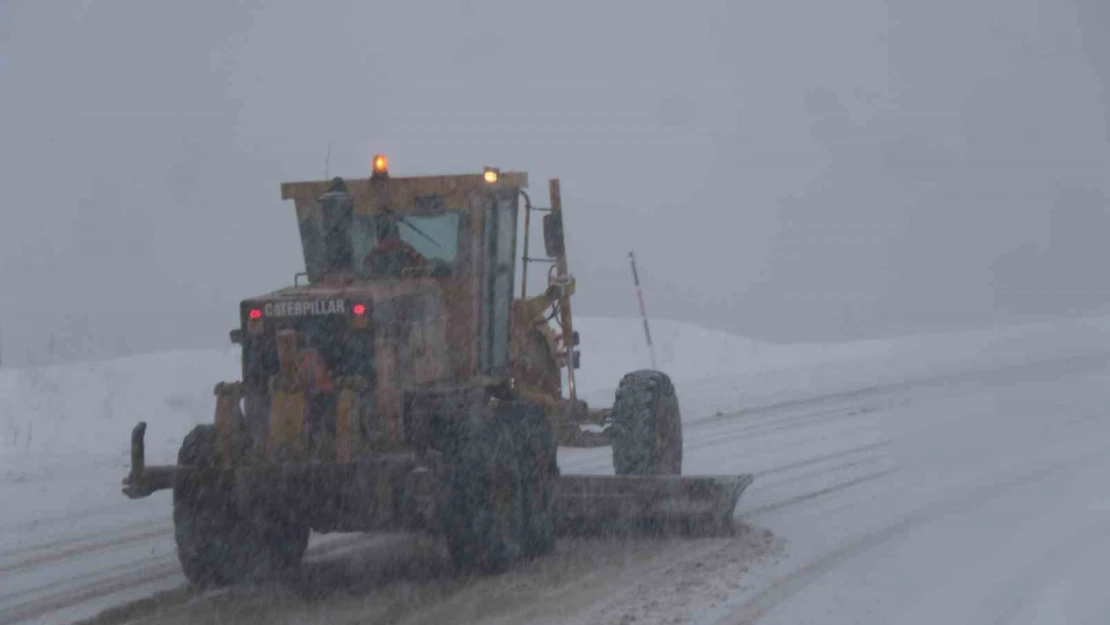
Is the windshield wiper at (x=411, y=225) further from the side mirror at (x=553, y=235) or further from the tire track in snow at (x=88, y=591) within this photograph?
the tire track in snow at (x=88, y=591)

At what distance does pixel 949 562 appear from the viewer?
28.5 ft

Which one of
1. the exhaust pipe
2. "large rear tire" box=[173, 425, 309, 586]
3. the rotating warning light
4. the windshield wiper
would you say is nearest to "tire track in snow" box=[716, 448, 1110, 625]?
"large rear tire" box=[173, 425, 309, 586]

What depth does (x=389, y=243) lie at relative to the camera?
31.4 ft

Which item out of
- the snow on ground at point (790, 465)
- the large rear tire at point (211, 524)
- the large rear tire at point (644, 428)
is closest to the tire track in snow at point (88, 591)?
the snow on ground at point (790, 465)

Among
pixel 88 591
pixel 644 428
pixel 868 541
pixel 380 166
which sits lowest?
pixel 868 541

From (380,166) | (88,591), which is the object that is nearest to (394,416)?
(380,166)

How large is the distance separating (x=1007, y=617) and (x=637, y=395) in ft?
15.4

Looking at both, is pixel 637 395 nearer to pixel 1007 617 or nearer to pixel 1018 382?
pixel 1007 617

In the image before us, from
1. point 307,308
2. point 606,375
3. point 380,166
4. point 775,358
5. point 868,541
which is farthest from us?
point 775,358

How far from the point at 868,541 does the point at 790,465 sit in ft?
12.3

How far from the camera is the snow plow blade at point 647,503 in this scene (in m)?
9.93

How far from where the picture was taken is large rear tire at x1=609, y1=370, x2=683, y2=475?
11.5 metres

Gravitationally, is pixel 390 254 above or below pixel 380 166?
below

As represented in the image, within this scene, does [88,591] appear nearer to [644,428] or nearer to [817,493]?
[644,428]
